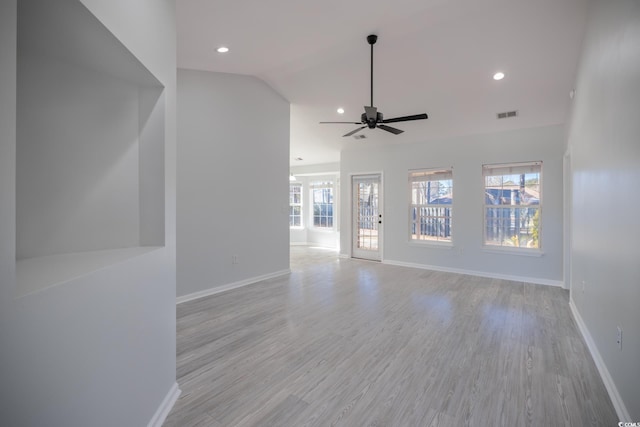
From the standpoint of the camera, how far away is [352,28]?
3.34 metres

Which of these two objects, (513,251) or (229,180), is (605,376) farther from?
(229,180)

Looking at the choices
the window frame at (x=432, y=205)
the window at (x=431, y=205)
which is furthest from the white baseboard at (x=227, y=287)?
the window at (x=431, y=205)

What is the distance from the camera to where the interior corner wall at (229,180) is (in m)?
3.97

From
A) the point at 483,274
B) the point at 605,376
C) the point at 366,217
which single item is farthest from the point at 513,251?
the point at 605,376

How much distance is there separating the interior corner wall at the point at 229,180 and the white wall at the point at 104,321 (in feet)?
6.85

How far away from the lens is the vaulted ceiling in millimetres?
2975

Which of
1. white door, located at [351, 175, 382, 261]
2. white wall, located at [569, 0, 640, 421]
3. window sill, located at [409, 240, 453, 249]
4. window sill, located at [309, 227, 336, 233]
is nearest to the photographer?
white wall, located at [569, 0, 640, 421]

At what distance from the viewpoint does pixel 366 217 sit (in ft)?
23.6

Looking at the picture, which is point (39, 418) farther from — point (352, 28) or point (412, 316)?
point (352, 28)

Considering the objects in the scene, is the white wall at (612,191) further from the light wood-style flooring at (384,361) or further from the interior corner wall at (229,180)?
the interior corner wall at (229,180)

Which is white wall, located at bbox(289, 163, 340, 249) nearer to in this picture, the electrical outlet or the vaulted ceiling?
the vaulted ceiling

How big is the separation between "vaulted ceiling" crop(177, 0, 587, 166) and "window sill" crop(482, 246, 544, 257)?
6.73 ft

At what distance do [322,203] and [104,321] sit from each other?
8.34 metres

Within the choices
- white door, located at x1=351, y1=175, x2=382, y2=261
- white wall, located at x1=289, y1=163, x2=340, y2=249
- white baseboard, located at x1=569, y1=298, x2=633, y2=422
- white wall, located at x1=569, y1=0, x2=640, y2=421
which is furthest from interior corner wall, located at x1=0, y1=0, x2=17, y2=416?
white wall, located at x1=289, y1=163, x2=340, y2=249
